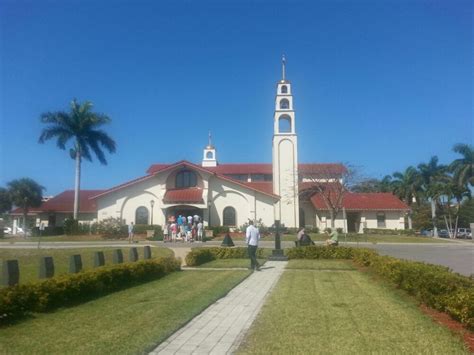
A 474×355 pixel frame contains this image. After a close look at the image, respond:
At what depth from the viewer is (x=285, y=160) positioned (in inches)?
1882

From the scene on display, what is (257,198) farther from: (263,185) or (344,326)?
(344,326)

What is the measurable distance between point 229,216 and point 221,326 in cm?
3658

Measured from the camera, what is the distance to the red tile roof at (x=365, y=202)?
161ft

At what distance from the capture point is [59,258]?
18094 millimetres

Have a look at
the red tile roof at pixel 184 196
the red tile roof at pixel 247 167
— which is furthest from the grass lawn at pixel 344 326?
the red tile roof at pixel 247 167

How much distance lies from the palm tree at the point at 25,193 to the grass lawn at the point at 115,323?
42.3 m

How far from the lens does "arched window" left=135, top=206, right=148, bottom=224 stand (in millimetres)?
42688

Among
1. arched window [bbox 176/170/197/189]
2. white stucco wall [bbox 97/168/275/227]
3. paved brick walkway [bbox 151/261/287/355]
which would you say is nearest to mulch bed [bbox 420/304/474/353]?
paved brick walkway [bbox 151/261/287/355]

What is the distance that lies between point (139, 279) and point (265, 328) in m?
5.89

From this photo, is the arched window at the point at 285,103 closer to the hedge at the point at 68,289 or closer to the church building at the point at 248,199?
the church building at the point at 248,199

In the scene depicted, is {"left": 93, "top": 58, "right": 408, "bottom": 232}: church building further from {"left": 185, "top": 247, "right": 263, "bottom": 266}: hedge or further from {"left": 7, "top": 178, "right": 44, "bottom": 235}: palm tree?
{"left": 185, "top": 247, "right": 263, "bottom": 266}: hedge

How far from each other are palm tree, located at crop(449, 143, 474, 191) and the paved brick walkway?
46.4 meters

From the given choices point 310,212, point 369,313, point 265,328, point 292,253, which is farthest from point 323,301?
point 310,212

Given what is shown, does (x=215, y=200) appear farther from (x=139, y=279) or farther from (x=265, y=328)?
(x=265, y=328)
